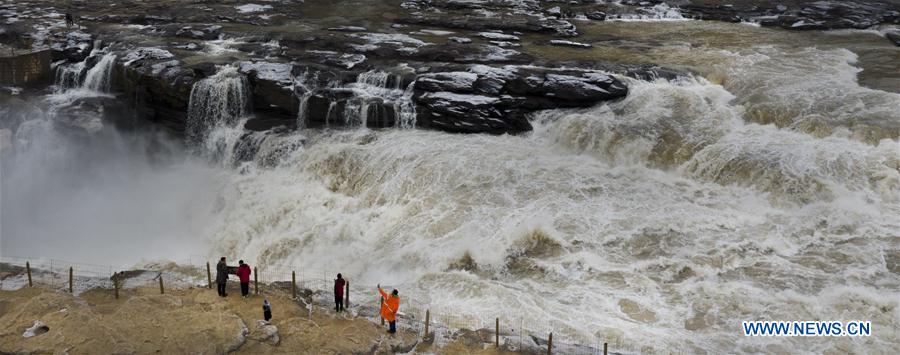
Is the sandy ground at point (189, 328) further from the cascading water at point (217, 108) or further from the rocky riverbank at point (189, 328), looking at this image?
the cascading water at point (217, 108)

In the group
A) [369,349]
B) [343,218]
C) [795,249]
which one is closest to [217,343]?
[369,349]

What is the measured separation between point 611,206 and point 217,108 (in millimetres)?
15417

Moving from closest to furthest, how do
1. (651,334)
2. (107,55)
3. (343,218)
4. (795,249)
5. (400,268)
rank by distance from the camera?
1. (651,334)
2. (795,249)
3. (400,268)
4. (343,218)
5. (107,55)

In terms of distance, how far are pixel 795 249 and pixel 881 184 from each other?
3788mm

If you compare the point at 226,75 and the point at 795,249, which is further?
the point at 226,75

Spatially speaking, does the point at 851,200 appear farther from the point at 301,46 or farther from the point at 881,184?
the point at 301,46

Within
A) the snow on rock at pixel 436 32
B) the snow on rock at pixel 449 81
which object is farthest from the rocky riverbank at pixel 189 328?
the snow on rock at pixel 436 32

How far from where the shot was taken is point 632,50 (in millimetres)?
29812

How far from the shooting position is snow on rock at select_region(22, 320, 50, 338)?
1269 cm

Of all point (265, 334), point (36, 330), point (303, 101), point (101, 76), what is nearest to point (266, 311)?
point (265, 334)

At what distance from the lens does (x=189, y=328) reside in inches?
511

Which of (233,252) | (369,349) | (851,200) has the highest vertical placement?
(851,200)

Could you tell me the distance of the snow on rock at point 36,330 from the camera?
500 inches

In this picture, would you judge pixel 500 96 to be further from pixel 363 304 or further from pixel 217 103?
pixel 363 304
